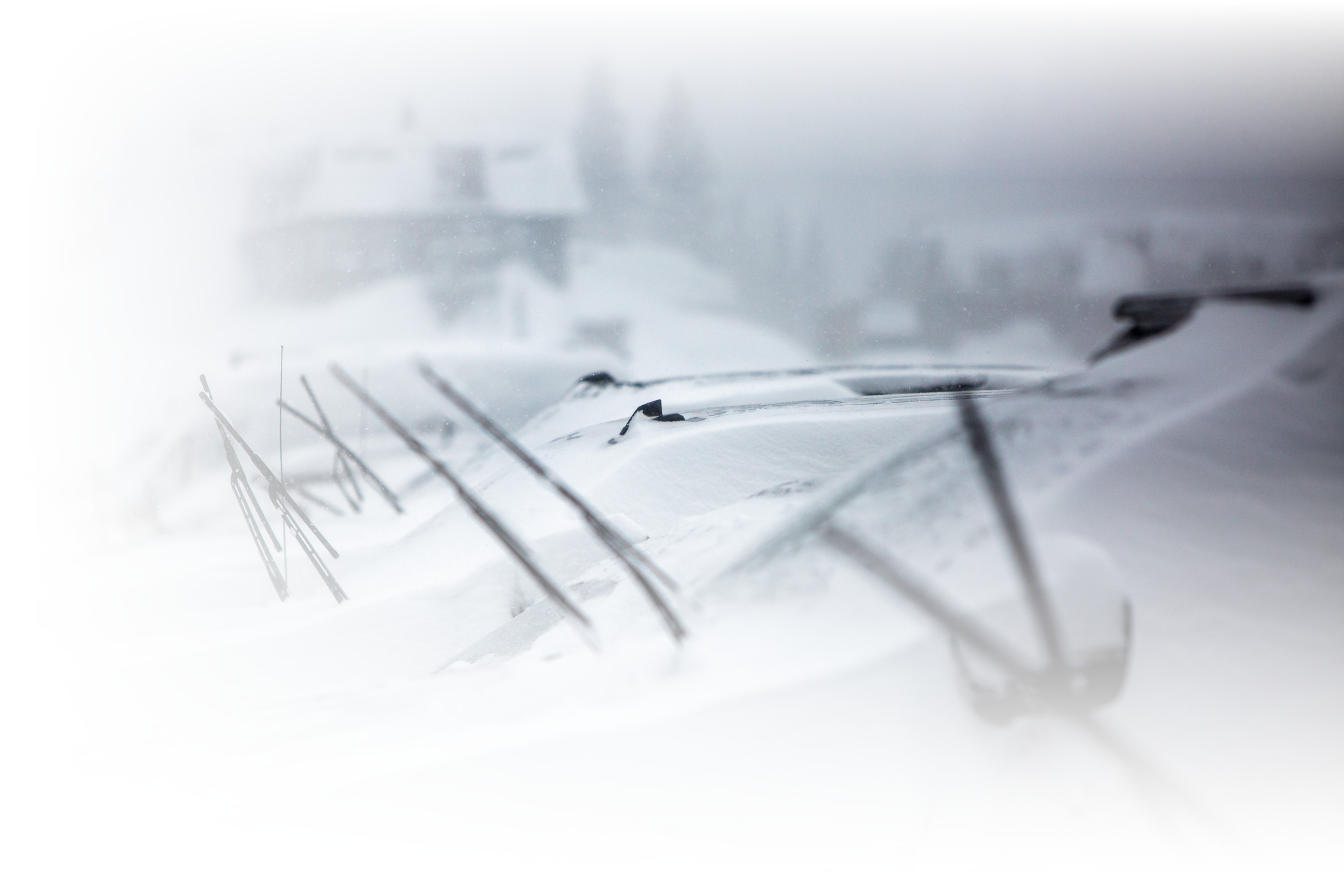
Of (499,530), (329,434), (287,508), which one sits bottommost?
(287,508)

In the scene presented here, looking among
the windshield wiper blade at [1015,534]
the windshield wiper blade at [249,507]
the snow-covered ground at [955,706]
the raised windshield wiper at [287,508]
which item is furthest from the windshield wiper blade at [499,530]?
the windshield wiper blade at [249,507]

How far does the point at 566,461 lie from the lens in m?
2.29

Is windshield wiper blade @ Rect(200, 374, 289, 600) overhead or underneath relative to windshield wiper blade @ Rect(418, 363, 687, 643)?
underneath

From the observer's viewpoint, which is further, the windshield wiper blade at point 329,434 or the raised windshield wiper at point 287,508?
the windshield wiper blade at point 329,434

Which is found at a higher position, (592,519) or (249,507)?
(592,519)

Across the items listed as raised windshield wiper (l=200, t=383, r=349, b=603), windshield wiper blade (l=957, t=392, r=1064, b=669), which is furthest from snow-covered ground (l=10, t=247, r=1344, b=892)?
raised windshield wiper (l=200, t=383, r=349, b=603)

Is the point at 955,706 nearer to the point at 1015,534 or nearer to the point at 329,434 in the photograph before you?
the point at 1015,534

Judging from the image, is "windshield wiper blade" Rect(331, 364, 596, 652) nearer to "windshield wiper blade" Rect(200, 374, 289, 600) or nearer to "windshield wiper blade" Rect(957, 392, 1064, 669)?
"windshield wiper blade" Rect(957, 392, 1064, 669)

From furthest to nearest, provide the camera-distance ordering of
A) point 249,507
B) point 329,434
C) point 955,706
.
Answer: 1. point 249,507
2. point 329,434
3. point 955,706

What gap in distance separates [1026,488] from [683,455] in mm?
1118

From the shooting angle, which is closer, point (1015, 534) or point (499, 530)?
point (1015, 534)

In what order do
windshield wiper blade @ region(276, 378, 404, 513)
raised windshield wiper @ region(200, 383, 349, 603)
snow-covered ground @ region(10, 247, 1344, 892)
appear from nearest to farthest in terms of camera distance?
snow-covered ground @ region(10, 247, 1344, 892) < raised windshield wiper @ region(200, 383, 349, 603) < windshield wiper blade @ region(276, 378, 404, 513)

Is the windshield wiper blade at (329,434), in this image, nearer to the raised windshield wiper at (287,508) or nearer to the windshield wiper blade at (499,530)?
the raised windshield wiper at (287,508)

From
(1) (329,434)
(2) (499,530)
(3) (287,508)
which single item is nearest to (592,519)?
(2) (499,530)
